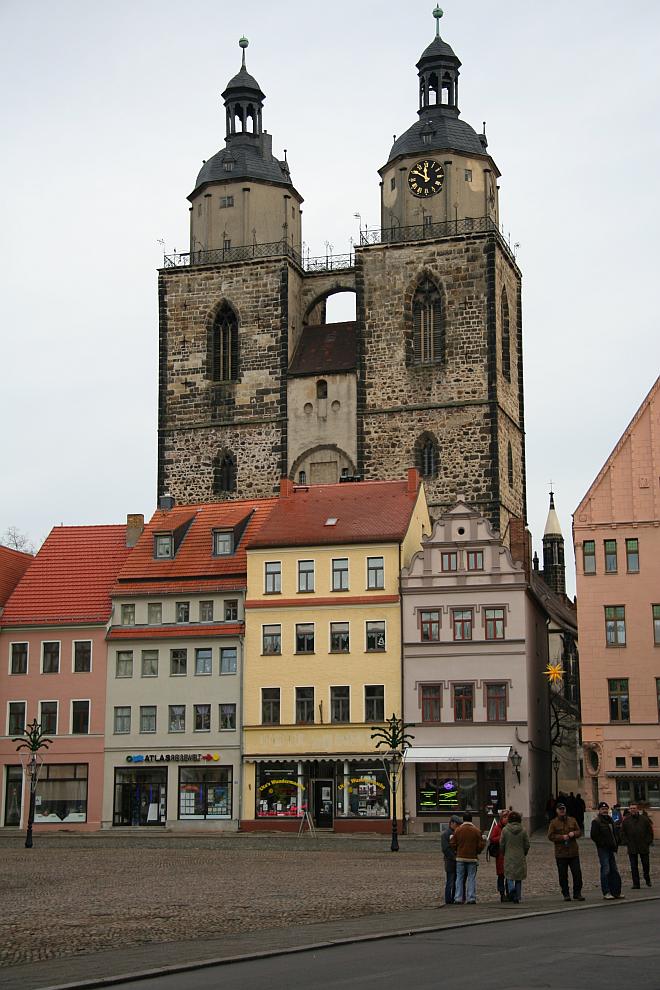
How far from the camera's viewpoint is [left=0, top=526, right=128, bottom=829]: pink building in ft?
181

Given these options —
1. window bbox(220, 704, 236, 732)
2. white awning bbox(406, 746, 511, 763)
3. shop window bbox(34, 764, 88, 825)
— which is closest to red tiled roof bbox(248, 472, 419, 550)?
window bbox(220, 704, 236, 732)

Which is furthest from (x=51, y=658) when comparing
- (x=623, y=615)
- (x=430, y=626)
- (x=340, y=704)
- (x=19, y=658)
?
(x=623, y=615)

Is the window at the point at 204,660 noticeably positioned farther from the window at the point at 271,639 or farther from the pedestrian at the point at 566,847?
the pedestrian at the point at 566,847

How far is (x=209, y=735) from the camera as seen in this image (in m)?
54.7

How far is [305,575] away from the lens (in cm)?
5525

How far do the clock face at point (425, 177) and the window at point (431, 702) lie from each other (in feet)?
89.0

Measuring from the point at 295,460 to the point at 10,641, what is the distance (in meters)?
18.0

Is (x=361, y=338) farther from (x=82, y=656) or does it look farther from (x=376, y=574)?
(x=82, y=656)

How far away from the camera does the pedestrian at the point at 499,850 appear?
23734 mm

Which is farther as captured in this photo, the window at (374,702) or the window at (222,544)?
the window at (222,544)

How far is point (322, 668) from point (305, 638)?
120 cm

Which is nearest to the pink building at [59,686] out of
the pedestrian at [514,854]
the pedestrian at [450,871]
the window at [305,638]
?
the window at [305,638]

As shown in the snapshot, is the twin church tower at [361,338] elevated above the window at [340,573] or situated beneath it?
elevated above

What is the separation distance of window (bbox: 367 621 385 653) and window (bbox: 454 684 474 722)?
2888 millimetres
